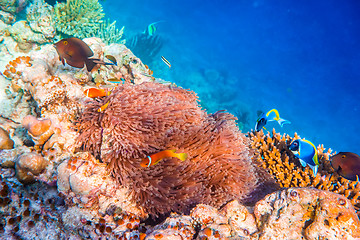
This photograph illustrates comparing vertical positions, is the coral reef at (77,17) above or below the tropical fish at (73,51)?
above

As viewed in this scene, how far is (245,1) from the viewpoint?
157ft

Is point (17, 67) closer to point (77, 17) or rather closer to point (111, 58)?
point (111, 58)

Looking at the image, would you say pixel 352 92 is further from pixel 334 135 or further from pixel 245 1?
pixel 245 1

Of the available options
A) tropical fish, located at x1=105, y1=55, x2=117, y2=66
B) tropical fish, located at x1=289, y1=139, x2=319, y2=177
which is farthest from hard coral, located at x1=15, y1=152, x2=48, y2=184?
tropical fish, located at x1=289, y1=139, x2=319, y2=177

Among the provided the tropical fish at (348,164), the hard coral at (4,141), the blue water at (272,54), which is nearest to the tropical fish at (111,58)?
the hard coral at (4,141)

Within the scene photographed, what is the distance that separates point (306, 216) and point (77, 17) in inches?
312

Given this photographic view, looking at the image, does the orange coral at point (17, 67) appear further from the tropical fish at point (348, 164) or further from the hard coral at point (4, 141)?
the tropical fish at point (348, 164)

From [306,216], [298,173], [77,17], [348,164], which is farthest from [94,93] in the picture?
[77,17]

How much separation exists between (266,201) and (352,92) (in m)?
44.3

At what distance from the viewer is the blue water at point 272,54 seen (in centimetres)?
2436

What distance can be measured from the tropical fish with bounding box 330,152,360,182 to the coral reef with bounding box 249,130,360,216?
0.42 meters

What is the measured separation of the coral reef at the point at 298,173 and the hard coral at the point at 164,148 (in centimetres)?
105

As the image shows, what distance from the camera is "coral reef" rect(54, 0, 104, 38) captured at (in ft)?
19.5

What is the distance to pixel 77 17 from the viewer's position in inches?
248
